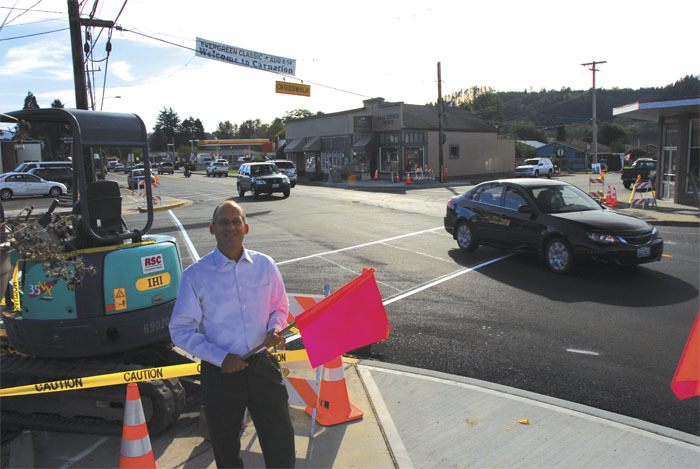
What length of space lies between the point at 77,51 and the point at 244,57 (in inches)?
291

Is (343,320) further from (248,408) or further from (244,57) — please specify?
(244,57)

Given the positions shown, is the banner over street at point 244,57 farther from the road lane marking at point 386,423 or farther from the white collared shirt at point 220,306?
the white collared shirt at point 220,306

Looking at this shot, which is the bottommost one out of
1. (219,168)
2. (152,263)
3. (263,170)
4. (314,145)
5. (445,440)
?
(445,440)

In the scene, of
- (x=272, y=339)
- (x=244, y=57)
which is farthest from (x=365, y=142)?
(x=272, y=339)

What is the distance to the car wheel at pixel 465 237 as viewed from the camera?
10.8 m

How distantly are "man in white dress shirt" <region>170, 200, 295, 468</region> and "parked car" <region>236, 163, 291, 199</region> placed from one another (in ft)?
77.0

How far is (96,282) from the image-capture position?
160 inches

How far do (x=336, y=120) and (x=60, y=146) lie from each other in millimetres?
43977

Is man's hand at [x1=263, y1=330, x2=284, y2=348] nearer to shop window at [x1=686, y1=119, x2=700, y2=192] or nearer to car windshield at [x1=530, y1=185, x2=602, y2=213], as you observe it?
car windshield at [x1=530, y1=185, x2=602, y2=213]

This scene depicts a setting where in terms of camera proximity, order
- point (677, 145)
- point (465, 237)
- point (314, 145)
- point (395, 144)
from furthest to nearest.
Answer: point (314, 145), point (395, 144), point (677, 145), point (465, 237)

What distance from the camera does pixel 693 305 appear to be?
6.80 m

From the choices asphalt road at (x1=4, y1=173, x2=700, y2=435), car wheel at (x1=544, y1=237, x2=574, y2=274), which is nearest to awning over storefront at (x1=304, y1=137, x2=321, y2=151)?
asphalt road at (x1=4, y1=173, x2=700, y2=435)

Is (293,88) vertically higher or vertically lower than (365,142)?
higher

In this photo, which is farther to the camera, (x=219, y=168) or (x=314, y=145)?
(x=219, y=168)
